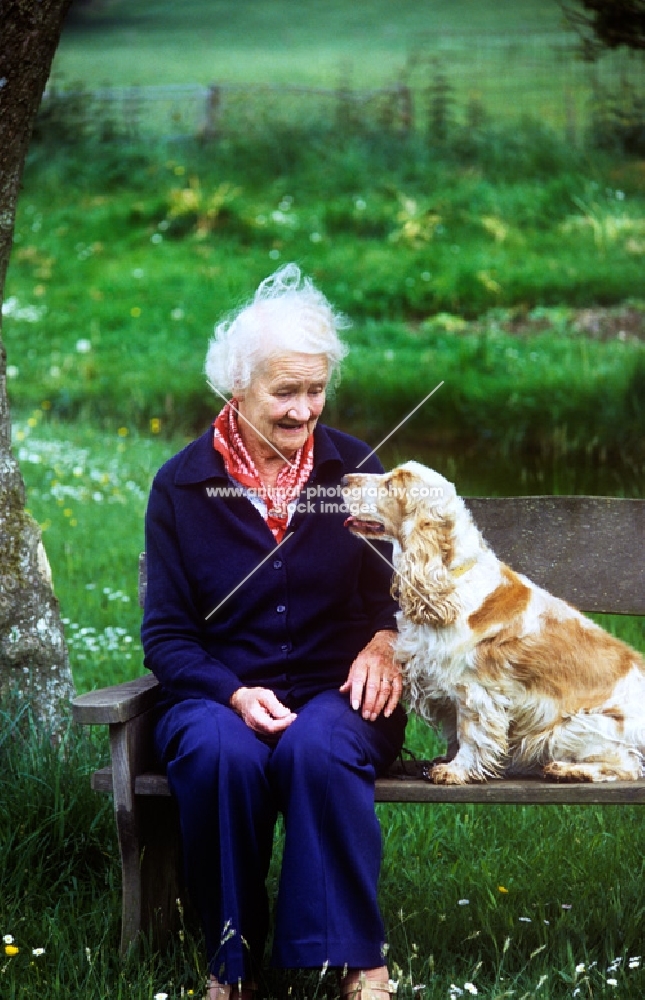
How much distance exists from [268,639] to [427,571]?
56 cm

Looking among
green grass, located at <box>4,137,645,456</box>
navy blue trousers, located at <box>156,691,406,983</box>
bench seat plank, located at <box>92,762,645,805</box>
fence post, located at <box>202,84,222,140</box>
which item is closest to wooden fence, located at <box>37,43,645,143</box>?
fence post, located at <box>202,84,222,140</box>

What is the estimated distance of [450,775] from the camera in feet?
10.8

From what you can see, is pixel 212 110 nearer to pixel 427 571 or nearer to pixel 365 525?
pixel 365 525

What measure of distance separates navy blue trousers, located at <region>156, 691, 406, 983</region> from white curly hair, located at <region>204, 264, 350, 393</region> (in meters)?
1.00

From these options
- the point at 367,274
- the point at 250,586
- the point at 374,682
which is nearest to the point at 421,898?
the point at 374,682

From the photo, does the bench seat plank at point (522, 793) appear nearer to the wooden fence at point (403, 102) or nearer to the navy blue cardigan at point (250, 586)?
the navy blue cardigan at point (250, 586)

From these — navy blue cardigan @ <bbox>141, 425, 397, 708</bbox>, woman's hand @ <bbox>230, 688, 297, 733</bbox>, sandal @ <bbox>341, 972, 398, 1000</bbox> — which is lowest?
sandal @ <bbox>341, 972, 398, 1000</bbox>

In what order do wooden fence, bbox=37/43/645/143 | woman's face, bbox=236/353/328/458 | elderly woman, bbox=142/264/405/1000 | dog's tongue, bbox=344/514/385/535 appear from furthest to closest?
wooden fence, bbox=37/43/645/143 < woman's face, bbox=236/353/328/458 < dog's tongue, bbox=344/514/385/535 < elderly woman, bbox=142/264/405/1000

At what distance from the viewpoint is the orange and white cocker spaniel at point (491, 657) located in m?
3.29

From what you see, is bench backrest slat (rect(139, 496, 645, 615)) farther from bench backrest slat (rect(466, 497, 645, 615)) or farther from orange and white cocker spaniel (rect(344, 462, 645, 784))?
orange and white cocker spaniel (rect(344, 462, 645, 784))

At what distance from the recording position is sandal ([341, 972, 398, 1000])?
303cm

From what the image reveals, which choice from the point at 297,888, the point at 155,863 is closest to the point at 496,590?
the point at 297,888

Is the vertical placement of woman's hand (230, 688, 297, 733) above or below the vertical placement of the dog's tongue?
below

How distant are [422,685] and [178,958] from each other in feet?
3.26
